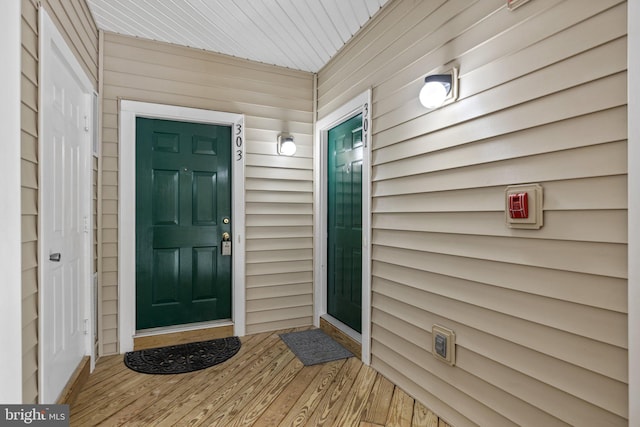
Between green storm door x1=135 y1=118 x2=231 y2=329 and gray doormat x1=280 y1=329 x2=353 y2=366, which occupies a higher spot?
green storm door x1=135 y1=118 x2=231 y2=329

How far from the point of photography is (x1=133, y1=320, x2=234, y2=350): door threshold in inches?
120

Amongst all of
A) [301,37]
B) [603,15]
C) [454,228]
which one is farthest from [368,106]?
[603,15]

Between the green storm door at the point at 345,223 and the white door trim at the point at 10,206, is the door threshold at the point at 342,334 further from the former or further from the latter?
the white door trim at the point at 10,206

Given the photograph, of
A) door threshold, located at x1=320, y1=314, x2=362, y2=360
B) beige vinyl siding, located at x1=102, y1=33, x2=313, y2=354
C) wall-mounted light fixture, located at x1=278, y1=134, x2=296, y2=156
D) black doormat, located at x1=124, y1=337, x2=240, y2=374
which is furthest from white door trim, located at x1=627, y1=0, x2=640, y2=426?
beige vinyl siding, located at x1=102, y1=33, x2=313, y2=354

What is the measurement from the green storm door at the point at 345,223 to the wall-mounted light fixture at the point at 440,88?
3.59ft

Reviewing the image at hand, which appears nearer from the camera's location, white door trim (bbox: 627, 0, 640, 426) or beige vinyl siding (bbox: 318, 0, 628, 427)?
white door trim (bbox: 627, 0, 640, 426)

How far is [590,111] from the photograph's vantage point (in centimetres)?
133

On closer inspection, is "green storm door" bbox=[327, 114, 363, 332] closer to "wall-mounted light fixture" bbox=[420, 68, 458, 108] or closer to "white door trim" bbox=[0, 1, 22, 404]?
"wall-mounted light fixture" bbox=[420, 68, 458, 108]

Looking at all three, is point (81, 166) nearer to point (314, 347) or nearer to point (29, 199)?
point (29, 199)

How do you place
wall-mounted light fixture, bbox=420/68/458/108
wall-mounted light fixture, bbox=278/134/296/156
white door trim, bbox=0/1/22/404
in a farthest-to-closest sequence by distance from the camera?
wall-mounted light fixture, bbox=278/134/296/156 < wall-mounted light fixture, bbox=420/68/458/108 < white door trim, bbox=0/1/22/404

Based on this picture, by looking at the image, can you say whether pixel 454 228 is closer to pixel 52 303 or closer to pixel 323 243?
pixel 323 243

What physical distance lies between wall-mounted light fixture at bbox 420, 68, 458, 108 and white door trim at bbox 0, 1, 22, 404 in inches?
73.4

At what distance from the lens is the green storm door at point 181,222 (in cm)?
310

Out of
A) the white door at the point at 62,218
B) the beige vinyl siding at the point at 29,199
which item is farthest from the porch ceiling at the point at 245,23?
the beige vinyl siding at the point at 29,199
